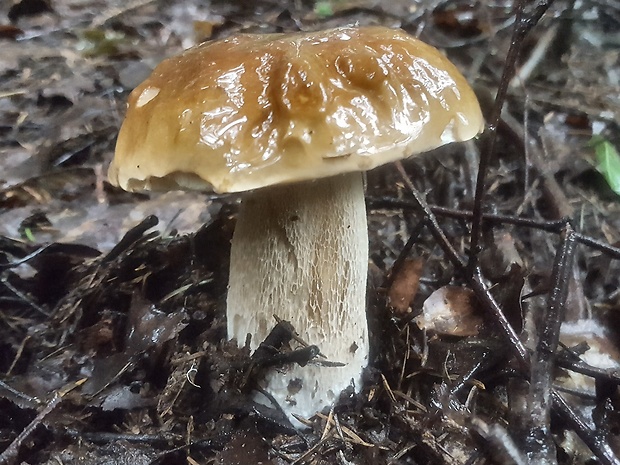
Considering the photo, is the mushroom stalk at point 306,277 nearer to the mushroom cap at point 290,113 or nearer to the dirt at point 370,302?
the dirt at point 370,302

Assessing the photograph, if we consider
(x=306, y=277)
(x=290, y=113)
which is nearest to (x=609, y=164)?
(x=306, y=277)

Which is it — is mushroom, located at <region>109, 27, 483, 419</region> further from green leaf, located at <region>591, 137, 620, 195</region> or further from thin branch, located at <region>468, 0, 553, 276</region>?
green leaf, located at <region>591, 137, 620, 195</region>

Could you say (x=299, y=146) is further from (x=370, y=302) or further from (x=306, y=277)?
(x=370, y=302)

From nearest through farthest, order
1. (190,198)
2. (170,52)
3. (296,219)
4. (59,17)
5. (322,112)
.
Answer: (322,112), (296,219), (190,198), (170,52), (59,17)

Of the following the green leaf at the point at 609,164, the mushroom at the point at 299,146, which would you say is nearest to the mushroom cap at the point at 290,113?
Result: the mushroom at the point at 299,146

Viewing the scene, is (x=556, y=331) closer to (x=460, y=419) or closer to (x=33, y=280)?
(x=460, y=419)

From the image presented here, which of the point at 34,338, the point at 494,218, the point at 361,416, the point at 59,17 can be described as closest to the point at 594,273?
the point at 494,218
